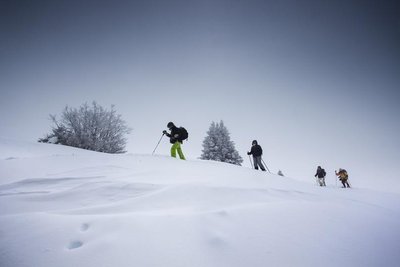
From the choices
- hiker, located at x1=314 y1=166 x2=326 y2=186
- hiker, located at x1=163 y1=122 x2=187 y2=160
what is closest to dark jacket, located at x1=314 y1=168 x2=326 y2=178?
hiker, located at x1=314 y1=166 x2=326 y2=186

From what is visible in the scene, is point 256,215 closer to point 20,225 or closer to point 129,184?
point 129,184

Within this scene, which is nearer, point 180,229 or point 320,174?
point 180,229

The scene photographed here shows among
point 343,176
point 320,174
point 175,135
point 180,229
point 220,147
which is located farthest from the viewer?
point 220,147

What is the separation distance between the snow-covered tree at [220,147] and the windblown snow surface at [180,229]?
1855cm

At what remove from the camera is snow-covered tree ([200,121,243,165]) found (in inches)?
861

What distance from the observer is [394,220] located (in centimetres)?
295

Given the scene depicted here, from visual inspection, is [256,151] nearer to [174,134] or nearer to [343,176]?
[174,134]

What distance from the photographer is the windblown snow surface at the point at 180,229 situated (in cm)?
168

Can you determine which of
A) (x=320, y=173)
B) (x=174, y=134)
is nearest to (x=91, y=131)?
(x=174, y=134)

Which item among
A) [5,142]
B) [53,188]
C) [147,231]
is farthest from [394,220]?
[5,142]

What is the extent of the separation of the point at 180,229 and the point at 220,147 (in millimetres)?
20321

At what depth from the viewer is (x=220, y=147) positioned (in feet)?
72.8

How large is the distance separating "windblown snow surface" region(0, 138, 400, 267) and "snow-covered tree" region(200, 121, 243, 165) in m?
18.5

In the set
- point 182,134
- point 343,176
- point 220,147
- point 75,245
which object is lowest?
point 75,245
